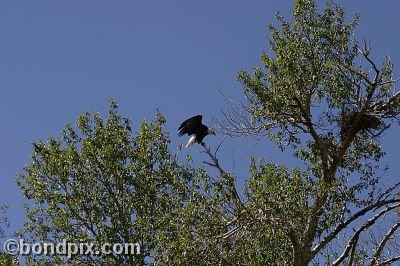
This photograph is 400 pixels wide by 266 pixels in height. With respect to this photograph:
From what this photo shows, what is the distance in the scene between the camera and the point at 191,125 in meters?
17.1

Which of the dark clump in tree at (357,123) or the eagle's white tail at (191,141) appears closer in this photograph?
the eagle's white tail at (191,141)

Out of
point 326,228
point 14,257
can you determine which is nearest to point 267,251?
point 326,228

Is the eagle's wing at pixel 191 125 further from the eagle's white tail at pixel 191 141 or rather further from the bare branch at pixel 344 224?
the bare branch at pixel 344 224

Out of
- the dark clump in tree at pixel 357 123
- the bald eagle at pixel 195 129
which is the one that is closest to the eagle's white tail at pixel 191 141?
the bald eagle at pixel 195 129

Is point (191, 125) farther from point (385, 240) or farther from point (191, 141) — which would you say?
point (385, 240)

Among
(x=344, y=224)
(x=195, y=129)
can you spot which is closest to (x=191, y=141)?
(x=195, y=129)

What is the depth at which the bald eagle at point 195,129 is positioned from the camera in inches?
669

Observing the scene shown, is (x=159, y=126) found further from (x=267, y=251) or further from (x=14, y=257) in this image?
(x=267, y=251)

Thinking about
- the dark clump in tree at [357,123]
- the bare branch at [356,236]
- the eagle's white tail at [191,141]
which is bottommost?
the bare branch at [356,236]

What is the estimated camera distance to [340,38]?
61.3 ft

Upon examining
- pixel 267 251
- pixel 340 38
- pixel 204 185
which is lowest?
pixel 267 251

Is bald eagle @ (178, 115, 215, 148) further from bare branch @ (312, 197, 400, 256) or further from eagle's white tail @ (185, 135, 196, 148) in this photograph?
bare branch @ (312, 197, 400, 256)

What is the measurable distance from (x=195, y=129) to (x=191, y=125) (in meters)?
0.10

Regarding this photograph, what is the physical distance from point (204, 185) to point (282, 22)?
4.61 meters
